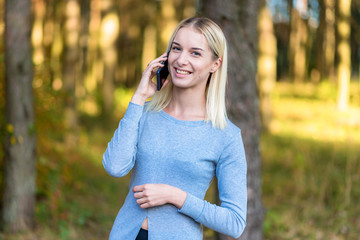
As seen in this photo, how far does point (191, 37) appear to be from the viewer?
82.7 inches

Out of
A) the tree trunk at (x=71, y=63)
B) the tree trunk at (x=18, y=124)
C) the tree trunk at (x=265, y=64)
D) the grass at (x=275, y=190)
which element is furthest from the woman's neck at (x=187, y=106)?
the tree trunk at (x=265, y=64)

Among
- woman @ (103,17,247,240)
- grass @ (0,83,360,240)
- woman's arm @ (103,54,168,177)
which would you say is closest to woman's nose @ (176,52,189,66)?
woman @ (103,17,247,240)

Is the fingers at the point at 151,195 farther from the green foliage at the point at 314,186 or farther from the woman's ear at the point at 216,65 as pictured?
the green foliage at the point at 314,186

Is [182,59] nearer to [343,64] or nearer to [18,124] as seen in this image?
[18,124]

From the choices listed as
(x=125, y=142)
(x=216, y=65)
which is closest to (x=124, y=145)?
(x=125, y=142)

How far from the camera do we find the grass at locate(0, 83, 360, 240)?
564 cm

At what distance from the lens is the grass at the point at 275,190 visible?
5637mm

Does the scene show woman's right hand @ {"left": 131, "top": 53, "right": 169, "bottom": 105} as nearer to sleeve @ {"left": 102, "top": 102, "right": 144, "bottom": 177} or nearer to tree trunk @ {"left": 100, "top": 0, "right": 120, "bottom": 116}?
sleeve @ {"left": 102, "top": 102, "right": 144, "bottom": 177}

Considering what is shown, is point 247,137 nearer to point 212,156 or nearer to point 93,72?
point 212,156

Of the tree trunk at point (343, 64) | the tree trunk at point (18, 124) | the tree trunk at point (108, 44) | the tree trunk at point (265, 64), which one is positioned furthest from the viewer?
the tree trunk at point (343, 64)

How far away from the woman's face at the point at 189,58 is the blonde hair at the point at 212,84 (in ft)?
0.10

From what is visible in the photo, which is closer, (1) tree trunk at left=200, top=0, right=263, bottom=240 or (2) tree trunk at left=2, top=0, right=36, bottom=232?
(1) tree trunk at left=200, top=0, right=263, bottom=240

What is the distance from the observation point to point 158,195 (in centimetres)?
197

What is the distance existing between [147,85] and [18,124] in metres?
3.69
